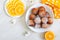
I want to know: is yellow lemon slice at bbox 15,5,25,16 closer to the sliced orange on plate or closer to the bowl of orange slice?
the bowl of orange slice

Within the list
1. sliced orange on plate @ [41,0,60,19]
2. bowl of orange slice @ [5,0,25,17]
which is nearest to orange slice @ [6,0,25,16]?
bowl of orange slice @ [5,0,25,17]

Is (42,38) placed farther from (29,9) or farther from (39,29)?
(29,9)

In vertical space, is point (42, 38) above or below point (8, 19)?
below

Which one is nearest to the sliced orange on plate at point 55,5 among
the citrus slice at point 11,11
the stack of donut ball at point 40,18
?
the stack of donut ball at point 40,18

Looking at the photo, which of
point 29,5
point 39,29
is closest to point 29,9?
point 29,5

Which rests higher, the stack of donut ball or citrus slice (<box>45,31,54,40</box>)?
the stack of donut ball
